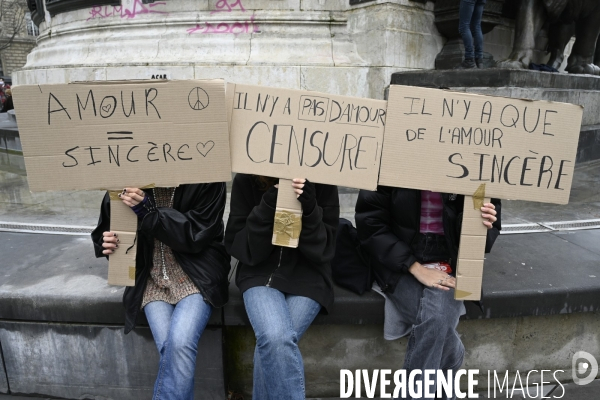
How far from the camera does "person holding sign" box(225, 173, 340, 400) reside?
204cm

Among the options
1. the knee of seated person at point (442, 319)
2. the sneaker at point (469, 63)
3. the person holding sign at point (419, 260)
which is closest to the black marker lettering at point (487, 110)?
the person holding sign at point (419, 260)

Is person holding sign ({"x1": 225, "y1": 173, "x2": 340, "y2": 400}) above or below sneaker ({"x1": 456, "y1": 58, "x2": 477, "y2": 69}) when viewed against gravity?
below

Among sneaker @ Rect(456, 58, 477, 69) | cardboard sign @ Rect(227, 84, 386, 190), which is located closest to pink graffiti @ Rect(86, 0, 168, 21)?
sneaker @ Rect(456, 58, 477, 69)

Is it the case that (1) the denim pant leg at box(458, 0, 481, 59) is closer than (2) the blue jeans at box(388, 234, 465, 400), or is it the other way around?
(2) the blue jeans at box(388, 234, 465, 400)

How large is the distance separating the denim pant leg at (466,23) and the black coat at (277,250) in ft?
16.9

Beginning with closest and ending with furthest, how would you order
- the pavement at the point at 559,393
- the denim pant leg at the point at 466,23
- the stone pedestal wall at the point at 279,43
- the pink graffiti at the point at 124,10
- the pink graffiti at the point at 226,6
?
the pavement at the point at 559,393, the denim pant leg at the point at 466,23, the stone pedestal wall at the point at 279,43, the pink graffiti at the point at 226,6, the pink graffiti at the point at 124,10

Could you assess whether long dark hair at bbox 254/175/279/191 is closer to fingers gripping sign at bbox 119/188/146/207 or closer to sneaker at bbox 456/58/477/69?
fingers gripping sign at bbox 119/188/146/207

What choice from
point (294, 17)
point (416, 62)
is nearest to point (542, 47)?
point (416, 62)

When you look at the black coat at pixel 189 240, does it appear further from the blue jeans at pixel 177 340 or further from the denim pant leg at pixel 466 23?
the denim pant leg at pixel 466 23

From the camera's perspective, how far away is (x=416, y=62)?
23.1 ft

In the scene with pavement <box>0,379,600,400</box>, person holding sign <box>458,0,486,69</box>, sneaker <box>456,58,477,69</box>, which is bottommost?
pavement <box>0,379,600,400</box>

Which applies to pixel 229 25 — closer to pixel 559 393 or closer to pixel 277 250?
pixel 277 250

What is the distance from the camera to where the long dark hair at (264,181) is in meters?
2.29

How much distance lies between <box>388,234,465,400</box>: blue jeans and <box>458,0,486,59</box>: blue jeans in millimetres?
5060
